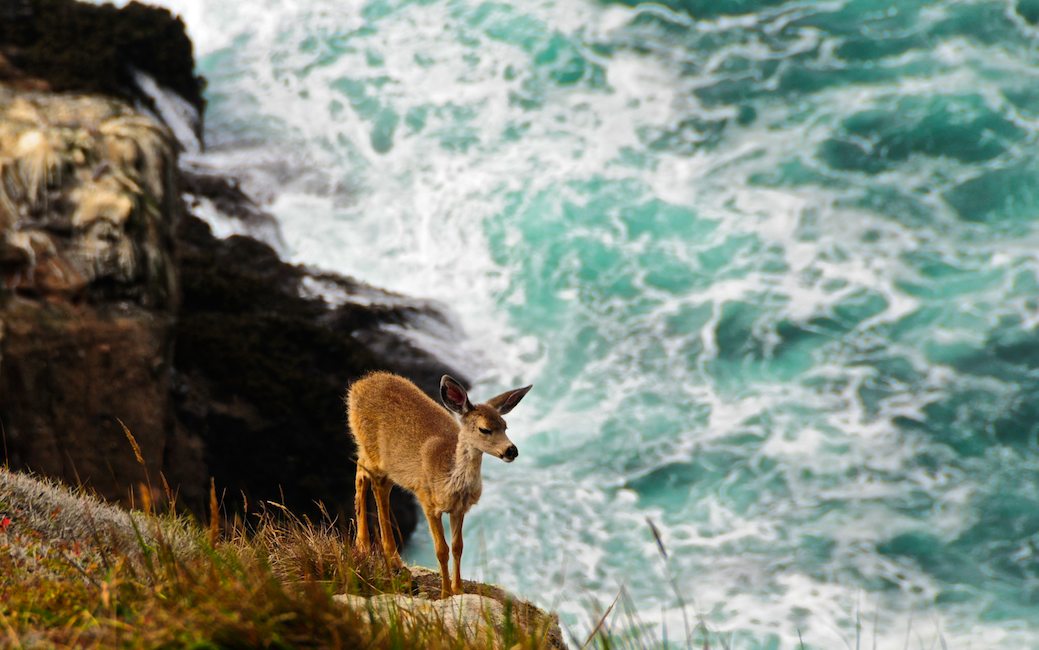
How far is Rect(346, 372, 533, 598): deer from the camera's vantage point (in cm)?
577

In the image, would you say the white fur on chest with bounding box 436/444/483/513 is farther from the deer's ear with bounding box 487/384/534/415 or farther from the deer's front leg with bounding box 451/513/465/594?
the deer's ear with bounding box 487/384/534/415

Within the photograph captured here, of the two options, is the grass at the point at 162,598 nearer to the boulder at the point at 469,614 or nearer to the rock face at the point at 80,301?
the boulder at the point at 469,614

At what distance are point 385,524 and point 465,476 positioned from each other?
0.69 meters

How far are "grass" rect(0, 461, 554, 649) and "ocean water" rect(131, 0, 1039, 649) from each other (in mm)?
5016

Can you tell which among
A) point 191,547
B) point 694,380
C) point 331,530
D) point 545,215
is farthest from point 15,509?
point 545,215

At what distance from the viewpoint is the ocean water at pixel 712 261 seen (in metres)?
13.2

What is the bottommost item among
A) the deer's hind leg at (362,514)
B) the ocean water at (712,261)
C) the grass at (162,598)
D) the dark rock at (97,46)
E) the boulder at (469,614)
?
the ocean water at (712,261)

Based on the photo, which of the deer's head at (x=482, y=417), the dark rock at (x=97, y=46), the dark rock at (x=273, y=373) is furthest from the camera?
the dark rock at (x=97, y=46)

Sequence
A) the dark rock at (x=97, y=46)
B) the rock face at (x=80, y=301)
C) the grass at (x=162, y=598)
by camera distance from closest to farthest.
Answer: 1. the grass at (x=162, y=598)
2. the rock face at (x=80, y=301)
3. the dark rock at (x=97, y=46)

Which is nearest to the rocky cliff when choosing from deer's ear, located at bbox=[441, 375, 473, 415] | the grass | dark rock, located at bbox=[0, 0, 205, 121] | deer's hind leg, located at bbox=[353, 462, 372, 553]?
deer's hind leg, located at bbox=[353, 462, 372, 553]

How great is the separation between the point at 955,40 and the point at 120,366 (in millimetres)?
17013

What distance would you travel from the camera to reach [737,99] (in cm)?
2133

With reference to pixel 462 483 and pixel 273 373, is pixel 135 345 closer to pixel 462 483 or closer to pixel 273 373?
pixel 273 373

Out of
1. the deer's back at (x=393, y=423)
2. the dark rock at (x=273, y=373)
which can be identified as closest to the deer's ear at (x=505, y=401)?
the deer's back at (x=393, y=423)
